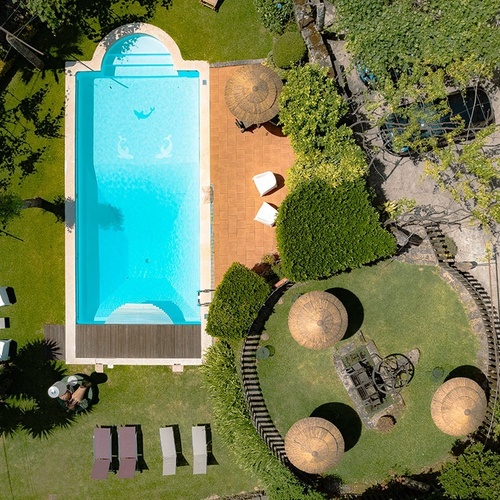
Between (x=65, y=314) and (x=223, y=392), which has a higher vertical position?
(x=65, y=314)

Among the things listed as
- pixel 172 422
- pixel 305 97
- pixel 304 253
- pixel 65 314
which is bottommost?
pixel 172 422

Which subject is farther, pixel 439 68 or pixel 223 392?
pixel 223 392

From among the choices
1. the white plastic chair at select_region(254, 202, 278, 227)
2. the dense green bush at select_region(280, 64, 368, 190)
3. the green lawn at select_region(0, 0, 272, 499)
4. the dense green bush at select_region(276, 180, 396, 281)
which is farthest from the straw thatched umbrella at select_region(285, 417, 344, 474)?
the dense green bush at select_region(280, 64, 368, 190)

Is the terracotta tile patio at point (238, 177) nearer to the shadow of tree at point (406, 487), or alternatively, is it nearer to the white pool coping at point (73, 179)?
the white pool coping at point (73, 179)

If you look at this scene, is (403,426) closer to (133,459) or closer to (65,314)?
(133,459)

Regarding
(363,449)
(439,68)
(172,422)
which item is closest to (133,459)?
(172,422)

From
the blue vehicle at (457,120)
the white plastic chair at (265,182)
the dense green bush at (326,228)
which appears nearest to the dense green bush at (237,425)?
the dense green bush at (326,228)
